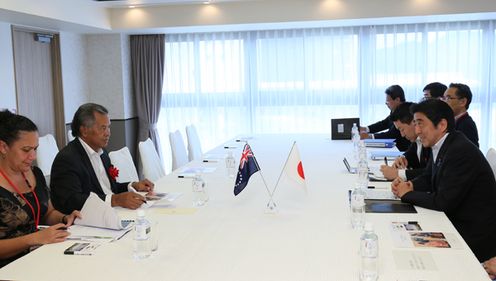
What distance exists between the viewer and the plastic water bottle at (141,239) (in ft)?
6.61

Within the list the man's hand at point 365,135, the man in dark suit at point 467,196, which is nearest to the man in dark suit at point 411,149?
the man in dark suit at point 467,196

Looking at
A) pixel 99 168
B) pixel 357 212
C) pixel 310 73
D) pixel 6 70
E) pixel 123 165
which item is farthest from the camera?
pixel 310 73

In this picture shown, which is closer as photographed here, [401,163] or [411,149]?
[401,163]

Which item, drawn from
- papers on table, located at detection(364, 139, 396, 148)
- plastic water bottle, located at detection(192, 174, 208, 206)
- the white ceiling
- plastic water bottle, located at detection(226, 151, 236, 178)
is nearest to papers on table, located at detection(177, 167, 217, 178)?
plastic water bottle, located at detection(226, 151, 236, 178)

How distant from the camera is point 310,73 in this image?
774 centimetres

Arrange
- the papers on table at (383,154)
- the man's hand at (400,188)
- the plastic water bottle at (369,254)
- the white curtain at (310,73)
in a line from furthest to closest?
the white curtain at (310,73), the papers on table at (383,154), the man's hand at (400,188), the plastic water bottle at (369,254)

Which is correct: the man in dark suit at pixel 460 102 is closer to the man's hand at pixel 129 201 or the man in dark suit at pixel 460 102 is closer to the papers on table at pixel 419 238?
the papers on table at pixel 419 238

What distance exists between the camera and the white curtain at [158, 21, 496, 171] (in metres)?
→ 7.39

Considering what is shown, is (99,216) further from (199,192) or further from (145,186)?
(145,186)

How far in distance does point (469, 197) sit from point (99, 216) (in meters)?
1.95

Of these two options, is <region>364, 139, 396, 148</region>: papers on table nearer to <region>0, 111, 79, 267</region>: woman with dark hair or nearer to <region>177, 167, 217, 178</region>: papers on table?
<region>177, 167, 217, 178</region>: papers on table

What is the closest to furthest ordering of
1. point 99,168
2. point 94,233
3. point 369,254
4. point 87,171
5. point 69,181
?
1. point 369,254
2. point 94,233
3. point 69,181
4. point 87,171
5. point 99,168

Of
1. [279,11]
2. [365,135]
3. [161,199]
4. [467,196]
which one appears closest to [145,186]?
[161,199]

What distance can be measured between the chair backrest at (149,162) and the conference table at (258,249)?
117cm
